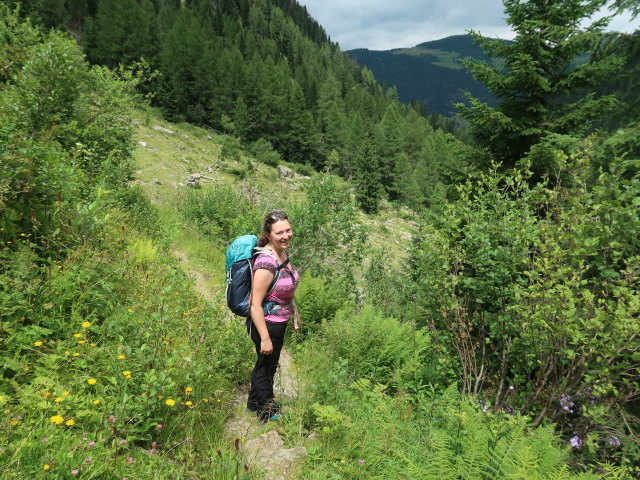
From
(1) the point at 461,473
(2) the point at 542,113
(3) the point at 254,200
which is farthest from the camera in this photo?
(3) the point at 254,200

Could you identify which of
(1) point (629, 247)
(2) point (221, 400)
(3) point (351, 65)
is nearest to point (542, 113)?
(1) point (629, 247)

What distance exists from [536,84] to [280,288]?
8766 millimetres

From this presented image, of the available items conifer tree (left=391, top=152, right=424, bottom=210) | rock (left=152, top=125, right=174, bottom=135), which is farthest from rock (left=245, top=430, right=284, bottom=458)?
conifer tree (left=391, top=152, right=424, bottom=210)

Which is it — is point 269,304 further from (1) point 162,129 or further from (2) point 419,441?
(1) point 162,129

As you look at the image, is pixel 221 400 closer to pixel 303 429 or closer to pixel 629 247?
pixel 303 429

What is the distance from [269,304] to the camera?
3236mm

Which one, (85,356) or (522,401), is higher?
(85,356)

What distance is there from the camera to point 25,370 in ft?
7.91

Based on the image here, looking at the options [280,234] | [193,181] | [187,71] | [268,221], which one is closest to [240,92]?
[187,71]

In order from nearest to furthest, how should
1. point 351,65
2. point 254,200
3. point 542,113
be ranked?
point 542,113
point 254,200
point 351,65

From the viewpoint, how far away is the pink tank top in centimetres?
311

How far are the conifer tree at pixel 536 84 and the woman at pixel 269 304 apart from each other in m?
6.35

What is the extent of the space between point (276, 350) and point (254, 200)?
1056cm

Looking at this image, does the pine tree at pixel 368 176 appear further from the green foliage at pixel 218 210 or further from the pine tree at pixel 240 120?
the green foliage at pixel 218 210
